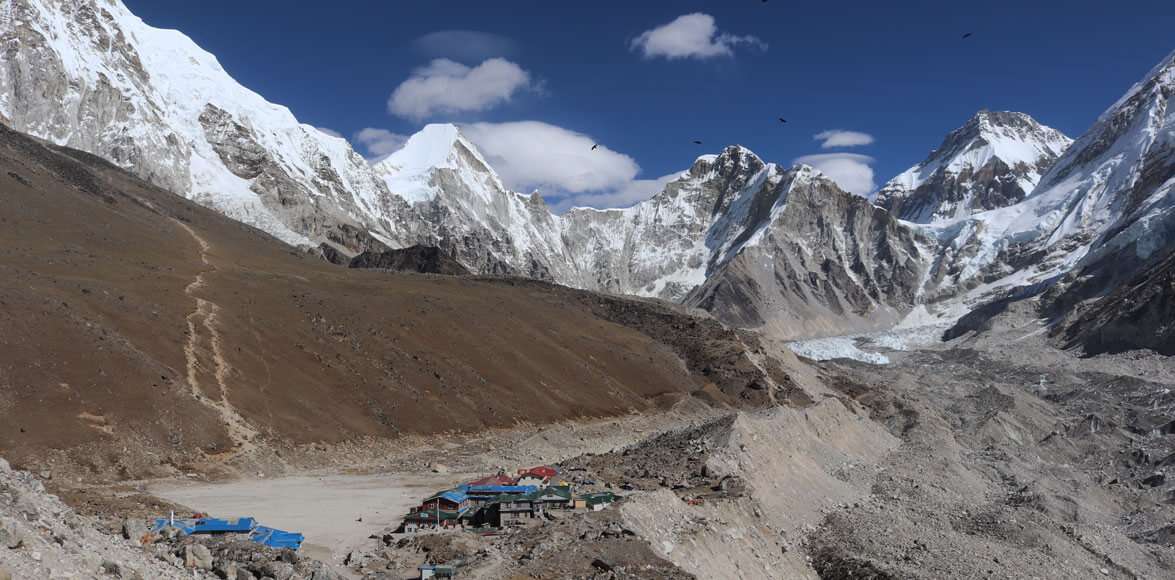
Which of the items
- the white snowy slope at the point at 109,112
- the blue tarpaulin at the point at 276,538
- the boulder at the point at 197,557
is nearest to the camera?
the boulder at the point at 197,557

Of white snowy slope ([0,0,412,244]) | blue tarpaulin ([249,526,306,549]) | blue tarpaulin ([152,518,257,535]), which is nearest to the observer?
blue tarpaulin ([152,518,257,535])

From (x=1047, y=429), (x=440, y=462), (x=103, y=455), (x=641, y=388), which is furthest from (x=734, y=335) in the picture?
(x=103, y=455)

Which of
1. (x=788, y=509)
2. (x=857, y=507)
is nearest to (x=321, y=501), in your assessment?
(x=788, y=509)

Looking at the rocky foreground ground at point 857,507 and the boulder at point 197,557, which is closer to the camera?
the boulder at point 197,557

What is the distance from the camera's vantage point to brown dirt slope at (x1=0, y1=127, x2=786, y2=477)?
151ft

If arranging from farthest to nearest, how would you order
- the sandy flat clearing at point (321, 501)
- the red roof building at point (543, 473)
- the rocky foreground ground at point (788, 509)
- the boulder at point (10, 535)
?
the red roof building at point (543, 473) < the sandy flat clearing at point (321, 501) < the rocky foreground ground at point (788, 509) < the boulder at point (10, 535)

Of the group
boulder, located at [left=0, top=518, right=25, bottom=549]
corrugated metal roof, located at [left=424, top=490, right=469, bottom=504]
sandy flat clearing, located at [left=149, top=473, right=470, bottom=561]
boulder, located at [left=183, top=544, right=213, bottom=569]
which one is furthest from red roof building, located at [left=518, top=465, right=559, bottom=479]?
boulder, located at [left=0, top=518, right=25, bottom=549]

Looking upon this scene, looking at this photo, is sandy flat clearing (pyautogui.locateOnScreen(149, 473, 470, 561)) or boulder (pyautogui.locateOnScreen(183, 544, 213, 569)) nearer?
boulder (pyautogui.locateOnScreen(183, 544, 213, 569))

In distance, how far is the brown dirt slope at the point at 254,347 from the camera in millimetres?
46031

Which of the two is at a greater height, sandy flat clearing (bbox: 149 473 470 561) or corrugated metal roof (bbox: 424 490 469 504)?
corrugated metal roof (bbox: 424 490 469 504)

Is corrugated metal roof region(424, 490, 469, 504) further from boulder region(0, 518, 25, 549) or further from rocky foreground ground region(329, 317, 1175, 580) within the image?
boulder region(0, 518, 25, 549)

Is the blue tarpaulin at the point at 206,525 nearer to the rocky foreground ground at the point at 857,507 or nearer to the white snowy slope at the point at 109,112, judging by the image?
the rocky foreground ground at the point at 857,507

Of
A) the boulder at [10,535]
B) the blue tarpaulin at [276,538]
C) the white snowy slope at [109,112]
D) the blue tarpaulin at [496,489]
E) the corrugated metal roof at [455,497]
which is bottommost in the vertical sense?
the blue tarpaulin at [276,538]

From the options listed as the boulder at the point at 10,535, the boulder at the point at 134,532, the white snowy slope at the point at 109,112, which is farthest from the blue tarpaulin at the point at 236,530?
the white snowy slope at the point at 109,112
